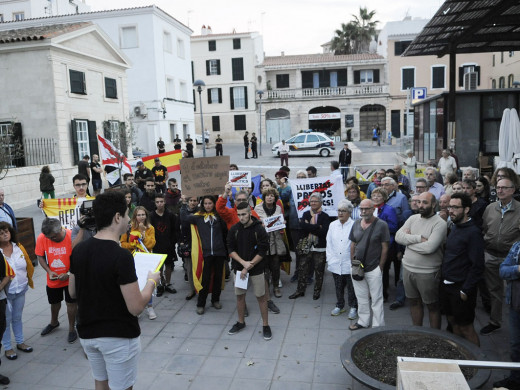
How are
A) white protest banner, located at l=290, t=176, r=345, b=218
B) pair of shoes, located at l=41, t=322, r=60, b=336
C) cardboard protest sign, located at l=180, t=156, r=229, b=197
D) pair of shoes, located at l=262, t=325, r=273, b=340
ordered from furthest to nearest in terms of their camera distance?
white protest banner, located at l=290, t=176, r=345, b=218
cardboard protest sign, located at l=180, t=156, r=229, b=197
pair of shoes, located at l=41, t=322, r=60, b=336
pair of shoes, located at l=262, t=325, r=273, b=340

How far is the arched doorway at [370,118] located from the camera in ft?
153

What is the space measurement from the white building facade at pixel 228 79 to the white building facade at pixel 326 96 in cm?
157

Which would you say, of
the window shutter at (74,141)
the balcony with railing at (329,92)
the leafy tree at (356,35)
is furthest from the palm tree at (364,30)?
the window shutter at (74,141)

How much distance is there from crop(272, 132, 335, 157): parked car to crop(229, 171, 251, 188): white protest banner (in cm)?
2185

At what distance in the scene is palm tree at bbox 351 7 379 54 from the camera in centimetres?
5722

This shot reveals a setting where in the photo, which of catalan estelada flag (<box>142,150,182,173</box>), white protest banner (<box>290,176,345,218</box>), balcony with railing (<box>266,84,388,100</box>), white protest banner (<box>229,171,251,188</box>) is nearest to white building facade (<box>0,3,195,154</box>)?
balcony with railing (<box>266,84,388,100</box>)

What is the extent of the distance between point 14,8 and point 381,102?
38.0 metres

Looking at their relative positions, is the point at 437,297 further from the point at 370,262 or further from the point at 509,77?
the point at 509,77

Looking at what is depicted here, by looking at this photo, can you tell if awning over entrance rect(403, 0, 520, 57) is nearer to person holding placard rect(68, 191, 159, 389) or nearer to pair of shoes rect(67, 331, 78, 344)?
person holding placard rect(68, 191, 159, 389)

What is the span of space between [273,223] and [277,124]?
4137 cm

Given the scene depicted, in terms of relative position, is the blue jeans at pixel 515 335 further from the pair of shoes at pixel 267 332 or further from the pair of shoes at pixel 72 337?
the pair of shoes at pixel 72 337

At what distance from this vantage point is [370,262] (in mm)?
6020

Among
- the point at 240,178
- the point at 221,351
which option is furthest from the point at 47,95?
the point at 221,351

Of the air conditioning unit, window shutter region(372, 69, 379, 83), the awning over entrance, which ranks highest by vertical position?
window shutter region(372, 69, 379, 83)
